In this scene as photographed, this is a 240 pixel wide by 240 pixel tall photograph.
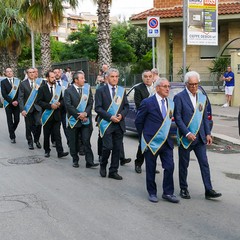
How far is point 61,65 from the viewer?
106 ft

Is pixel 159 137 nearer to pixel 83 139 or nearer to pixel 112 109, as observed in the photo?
pixel 112 109

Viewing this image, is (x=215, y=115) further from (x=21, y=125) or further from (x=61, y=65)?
(x=61, y=65)

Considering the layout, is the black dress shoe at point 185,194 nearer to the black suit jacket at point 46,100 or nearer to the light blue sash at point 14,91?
the black suit jacket at point 46,100

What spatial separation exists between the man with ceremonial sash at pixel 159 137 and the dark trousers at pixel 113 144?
130 cm

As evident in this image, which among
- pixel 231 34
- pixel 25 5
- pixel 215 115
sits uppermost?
pixel 25 5

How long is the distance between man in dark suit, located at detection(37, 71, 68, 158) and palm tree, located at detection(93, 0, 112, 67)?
10057mm

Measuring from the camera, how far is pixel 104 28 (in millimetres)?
20156

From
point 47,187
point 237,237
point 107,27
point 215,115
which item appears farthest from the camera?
point 107,27

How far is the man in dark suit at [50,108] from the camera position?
33.7 feet

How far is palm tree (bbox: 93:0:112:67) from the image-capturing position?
65.0 feet

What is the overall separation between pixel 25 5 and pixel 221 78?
33.1 feet

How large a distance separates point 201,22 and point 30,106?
765 cm

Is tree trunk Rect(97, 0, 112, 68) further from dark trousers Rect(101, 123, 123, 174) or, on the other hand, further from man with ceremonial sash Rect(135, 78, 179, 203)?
man with ceremonial sash Rect(135, 78, 179, 203)

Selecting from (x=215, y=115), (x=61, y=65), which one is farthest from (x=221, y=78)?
(x=61, y=65)
